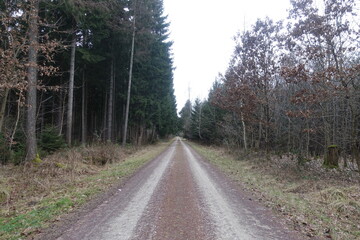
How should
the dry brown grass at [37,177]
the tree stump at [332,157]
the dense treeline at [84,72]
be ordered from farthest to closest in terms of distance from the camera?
the tree stump at [332,157], the dense treeline at [84,72], the dry brown grass at [37,177]

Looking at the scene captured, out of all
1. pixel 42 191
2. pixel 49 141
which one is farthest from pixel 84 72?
pixel 42 191

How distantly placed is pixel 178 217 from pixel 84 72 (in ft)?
66.0

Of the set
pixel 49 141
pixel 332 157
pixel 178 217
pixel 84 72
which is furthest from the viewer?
pixel 84 72

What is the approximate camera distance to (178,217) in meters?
5.04

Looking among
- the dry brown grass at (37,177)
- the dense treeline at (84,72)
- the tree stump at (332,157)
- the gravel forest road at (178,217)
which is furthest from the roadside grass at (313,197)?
the dense treeline at (84,72)

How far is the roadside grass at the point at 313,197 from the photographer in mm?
4753

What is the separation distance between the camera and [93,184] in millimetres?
8375

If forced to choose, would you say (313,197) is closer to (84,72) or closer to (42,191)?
(42,191)

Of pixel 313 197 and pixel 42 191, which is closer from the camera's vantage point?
pixel 313 197

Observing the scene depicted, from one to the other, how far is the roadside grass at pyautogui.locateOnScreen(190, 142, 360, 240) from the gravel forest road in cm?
52

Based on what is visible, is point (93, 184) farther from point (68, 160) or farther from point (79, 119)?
point (79, 119)

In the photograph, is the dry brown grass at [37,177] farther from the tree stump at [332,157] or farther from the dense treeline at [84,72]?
the tree stump at [332,157]

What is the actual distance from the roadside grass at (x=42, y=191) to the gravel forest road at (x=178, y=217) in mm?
774

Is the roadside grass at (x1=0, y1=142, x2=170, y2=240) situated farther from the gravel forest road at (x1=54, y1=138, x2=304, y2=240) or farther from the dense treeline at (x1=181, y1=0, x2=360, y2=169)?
the dense treeline at (x1=181, y1=0, x2=360, y2=169)
